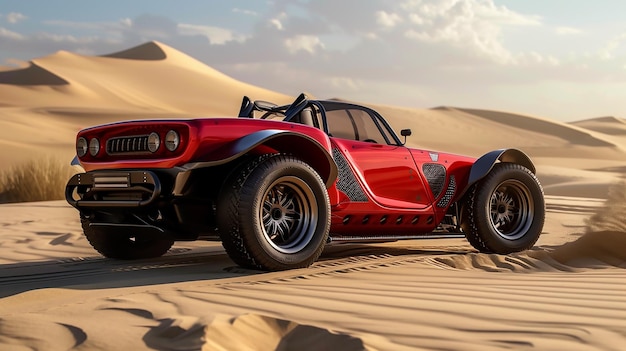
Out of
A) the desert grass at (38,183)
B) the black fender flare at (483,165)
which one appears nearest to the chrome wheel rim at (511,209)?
the black fender flare at (483,165)

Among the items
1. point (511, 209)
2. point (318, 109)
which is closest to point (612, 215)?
point (511, 209)

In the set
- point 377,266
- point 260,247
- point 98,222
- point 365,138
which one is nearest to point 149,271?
point 98,222

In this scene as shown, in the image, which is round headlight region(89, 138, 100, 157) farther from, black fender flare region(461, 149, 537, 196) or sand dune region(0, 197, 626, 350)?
black fender flare region(461, 149, 537, 196)

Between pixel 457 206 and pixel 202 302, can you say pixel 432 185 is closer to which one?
pixel 457 206

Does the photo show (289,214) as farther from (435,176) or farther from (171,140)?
(435,176)

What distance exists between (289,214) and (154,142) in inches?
42.3

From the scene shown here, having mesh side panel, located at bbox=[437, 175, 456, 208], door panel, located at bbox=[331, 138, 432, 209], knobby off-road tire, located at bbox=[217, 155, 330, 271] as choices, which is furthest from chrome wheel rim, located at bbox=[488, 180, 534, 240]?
knobby off-road tire, located at bbox=[217, 155, 330, 271]

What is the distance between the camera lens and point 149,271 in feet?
18.9

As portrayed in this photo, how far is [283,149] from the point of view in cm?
598

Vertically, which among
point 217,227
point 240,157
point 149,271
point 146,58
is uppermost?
point 146,58

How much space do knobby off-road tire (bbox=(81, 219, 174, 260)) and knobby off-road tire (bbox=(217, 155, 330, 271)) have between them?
3.99 ft

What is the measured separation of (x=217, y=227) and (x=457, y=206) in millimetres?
2495

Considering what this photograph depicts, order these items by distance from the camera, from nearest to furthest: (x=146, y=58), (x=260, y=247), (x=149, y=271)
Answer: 1. (x=260, y=247)
2. (x=149, y=271)
3. (x=146, y=58)

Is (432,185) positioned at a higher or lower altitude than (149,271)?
higher
